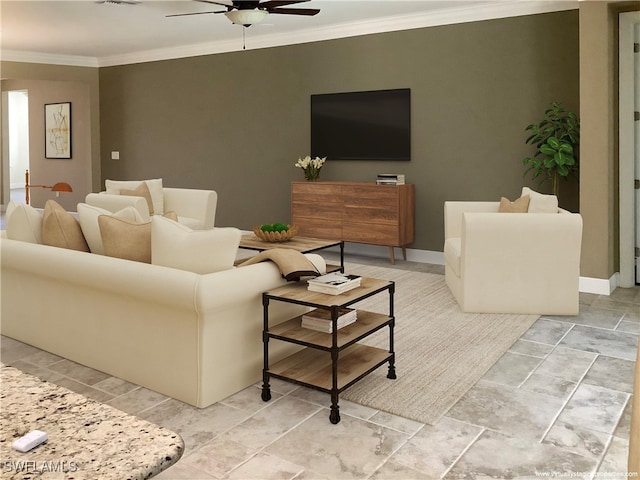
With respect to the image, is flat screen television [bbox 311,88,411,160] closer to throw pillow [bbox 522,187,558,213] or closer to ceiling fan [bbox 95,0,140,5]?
throw pillow [bbox 522,187,558,213]

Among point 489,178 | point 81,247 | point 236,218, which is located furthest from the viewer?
point 236,218

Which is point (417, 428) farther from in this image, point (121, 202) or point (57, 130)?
point (57, 130)

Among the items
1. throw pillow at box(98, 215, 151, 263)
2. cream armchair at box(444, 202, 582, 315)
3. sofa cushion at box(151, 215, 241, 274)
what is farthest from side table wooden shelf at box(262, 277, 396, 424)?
cream armchair at box(444, 202, 582, 315)

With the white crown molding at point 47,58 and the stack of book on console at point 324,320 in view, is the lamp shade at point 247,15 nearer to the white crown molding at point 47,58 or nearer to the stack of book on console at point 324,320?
the stack of book on console at point 324,320

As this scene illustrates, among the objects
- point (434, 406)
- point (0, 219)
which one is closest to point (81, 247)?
point (434, 406)

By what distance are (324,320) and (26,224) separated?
6.92 ft

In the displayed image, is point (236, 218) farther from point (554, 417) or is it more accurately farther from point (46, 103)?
point (554, 417)

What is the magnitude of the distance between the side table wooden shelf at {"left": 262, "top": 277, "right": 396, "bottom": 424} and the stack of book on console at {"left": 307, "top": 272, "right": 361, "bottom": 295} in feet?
0.09

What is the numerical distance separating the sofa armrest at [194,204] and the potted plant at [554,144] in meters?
3.41

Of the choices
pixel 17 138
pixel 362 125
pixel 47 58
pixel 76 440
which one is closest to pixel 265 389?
pixel 76 440

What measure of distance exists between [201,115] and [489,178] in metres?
4.31

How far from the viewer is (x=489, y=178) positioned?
20.9ft

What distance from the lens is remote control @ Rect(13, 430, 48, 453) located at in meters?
0.81

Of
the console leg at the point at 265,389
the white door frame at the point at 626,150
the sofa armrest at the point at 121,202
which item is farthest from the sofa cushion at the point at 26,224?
the white door frame at the point at 626,150
